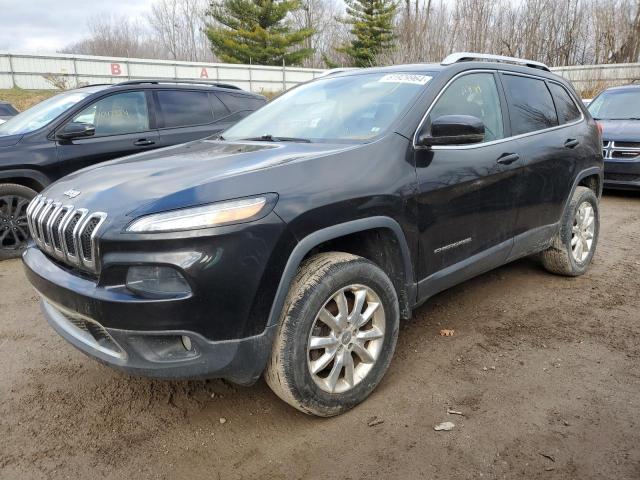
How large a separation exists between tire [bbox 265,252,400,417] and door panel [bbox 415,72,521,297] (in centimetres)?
42

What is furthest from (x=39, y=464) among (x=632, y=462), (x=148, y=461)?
(x=632, y=462)

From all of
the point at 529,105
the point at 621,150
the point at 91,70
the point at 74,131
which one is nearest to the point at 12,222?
the point at 74,131

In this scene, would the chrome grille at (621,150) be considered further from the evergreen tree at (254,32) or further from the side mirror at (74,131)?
the evergreen tree at (254,32)

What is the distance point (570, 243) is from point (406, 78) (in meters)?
2.18

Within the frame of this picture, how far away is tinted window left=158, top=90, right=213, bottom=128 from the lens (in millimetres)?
6074

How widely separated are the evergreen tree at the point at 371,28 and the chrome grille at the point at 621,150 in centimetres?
3109

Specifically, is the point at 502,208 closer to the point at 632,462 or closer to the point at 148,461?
the point at 632,462

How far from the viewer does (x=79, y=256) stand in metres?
2.21

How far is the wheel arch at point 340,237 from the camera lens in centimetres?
222

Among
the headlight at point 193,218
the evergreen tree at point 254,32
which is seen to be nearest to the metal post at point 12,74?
the evergreen tree at point 254,32

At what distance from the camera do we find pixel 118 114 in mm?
5754

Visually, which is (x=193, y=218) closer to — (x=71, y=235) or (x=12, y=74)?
(x=71, y=235)

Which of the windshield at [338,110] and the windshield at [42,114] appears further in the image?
the windshield at [42,114]

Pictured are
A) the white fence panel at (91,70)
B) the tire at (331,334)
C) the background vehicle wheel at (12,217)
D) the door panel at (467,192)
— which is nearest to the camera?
the tire at (331,334)
